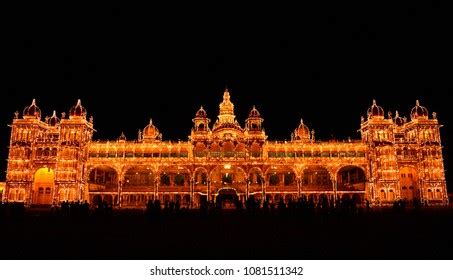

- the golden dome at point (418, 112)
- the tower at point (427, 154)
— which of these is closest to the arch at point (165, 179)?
the tower at point (427, 154)

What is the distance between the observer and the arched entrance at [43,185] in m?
60.6

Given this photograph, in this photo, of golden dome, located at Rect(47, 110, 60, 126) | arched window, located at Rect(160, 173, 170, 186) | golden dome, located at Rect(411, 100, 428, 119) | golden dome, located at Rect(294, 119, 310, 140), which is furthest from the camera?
golden dome, located at Rect(294, 119, 310, 140)

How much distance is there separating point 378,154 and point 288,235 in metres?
48.9

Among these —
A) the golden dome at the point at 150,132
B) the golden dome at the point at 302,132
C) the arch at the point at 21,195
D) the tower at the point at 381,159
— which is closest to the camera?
the arch at the point at 21,195

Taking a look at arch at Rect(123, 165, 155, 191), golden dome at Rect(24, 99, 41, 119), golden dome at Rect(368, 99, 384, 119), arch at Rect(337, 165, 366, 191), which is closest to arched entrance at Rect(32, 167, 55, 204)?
golden dome at Rect(24, 99, 41, 119)

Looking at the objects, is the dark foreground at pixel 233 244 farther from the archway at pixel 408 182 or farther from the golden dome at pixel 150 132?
the golden dome at pixel 150 132

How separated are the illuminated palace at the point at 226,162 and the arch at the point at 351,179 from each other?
1.03ft

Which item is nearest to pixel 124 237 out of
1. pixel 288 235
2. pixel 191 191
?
pixel 288 235

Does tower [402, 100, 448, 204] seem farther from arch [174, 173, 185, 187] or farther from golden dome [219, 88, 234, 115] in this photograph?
arch [174, 173, 185, 187]

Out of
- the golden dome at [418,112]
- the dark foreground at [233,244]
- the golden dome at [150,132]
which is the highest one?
the golden dome at [418,112]

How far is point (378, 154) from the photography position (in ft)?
198

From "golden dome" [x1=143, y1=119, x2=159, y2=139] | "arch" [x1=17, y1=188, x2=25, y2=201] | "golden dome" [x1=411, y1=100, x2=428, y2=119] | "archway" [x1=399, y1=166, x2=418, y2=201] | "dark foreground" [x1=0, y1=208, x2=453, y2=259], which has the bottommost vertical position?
"dark foreground" [x1=0, y1=208, x2=453, y2=259]

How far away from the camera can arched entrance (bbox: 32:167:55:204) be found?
60.6 m

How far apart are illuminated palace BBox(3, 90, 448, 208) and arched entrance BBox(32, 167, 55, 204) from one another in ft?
0.46
